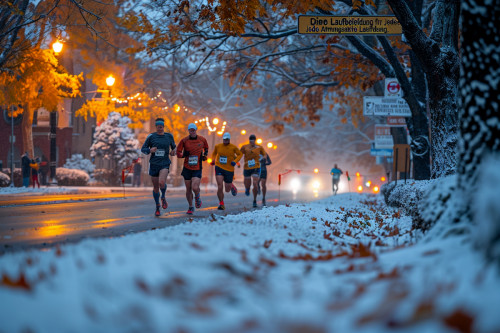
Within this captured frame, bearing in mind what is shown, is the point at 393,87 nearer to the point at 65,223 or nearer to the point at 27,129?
the point at 65,223

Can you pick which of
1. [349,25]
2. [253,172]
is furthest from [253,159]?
[349,25]

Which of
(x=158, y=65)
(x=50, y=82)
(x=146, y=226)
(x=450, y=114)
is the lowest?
(x=146, y=226)

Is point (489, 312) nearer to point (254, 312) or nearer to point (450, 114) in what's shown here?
point (254, 312)

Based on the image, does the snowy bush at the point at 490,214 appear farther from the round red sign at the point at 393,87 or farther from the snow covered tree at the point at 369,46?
the round red sign at the point at 393,87

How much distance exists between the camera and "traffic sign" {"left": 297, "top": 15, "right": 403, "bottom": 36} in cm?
1266

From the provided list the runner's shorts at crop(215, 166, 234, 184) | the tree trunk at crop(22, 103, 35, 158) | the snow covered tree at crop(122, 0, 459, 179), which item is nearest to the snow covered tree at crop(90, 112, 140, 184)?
the tree trunk at crop(22, 103, 35, 158)

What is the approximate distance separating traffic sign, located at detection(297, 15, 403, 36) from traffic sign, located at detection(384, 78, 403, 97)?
4168 millimetres

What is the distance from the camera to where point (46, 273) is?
4.16 m

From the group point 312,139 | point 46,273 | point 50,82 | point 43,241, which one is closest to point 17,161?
point 50,82

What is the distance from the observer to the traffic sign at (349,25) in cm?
1266

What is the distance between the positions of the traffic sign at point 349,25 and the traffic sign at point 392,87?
13.7 feet

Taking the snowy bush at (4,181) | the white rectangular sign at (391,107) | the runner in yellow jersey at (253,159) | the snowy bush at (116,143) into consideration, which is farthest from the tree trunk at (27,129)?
the white rectangular sign at (391,107)

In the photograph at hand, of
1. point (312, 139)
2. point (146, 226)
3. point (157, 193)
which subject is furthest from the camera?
point (312, 139)

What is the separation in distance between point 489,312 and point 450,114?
9.94 metres
